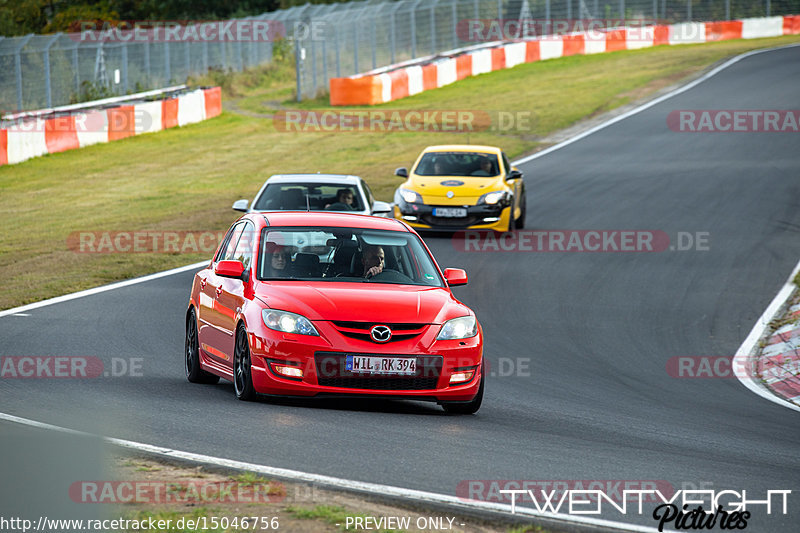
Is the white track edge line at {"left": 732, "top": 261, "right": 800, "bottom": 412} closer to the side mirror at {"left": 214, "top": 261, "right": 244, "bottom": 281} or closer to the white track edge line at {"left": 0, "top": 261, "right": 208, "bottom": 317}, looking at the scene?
the side mirror at {"left": 214, "top": 261, "right": 244, "bottom": 281}

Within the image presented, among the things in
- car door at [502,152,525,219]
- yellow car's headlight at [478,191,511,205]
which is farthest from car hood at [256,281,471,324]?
car door at [502,152,525,219]

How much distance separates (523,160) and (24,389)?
23.8 meters

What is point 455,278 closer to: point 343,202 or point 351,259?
point 351,259

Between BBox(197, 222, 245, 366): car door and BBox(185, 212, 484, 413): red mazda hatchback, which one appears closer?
BBox(185, 212, 484, 413): red mazda hatchback

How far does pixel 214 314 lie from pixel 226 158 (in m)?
25.0

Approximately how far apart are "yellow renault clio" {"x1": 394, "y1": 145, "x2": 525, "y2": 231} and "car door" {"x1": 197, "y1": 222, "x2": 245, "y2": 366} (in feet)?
35.4

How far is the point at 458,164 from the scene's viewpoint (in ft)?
74.8

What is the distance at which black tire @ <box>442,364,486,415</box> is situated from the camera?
9391 mm

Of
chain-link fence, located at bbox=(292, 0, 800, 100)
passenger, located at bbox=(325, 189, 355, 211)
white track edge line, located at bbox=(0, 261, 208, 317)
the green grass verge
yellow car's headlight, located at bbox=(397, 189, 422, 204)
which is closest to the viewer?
white track edge line, located at bbox=(0, 261, 208, 317)

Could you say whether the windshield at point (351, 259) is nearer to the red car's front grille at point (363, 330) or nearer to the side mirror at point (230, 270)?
the side mirror at point (230, 270)

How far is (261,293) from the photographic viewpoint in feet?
30.6

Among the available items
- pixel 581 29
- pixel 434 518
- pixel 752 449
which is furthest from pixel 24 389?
pixel 581 29

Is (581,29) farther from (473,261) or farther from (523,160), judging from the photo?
(473,261)

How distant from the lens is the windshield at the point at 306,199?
17.3m
